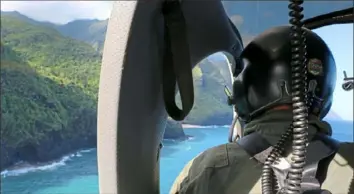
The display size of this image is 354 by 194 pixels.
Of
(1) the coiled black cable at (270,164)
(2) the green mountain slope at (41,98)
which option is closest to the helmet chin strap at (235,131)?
(1) the coiled black cable at (270,164)

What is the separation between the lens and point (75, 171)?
2.21 metres

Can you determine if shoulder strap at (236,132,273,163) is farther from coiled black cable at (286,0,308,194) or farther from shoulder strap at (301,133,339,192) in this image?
coiled black cable at (286,0,308,194)

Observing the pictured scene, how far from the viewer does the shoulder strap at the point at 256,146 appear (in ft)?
3.11

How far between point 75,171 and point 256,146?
4.59 ft

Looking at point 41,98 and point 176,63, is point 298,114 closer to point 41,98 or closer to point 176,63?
point 176,63

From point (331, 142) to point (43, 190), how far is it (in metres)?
1.33

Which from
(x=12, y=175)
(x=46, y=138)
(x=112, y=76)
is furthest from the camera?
(x=46, y=138)

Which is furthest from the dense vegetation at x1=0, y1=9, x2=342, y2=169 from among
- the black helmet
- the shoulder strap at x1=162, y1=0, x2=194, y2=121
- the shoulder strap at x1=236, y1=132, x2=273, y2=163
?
the shoulder strap at x1=162, y1=0, x2=194, y2=121

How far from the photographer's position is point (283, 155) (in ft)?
2.95

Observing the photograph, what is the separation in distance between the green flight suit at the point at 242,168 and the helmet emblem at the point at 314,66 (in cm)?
11

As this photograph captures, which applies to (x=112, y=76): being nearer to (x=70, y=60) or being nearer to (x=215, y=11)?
(x=215, y=11)

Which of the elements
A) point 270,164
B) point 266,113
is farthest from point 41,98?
point 270,164

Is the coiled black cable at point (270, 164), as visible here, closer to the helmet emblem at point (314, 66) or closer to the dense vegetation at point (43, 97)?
the helmet emblem at point (314, 66)

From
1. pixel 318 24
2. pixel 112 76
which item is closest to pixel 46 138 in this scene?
pixel 318 24
